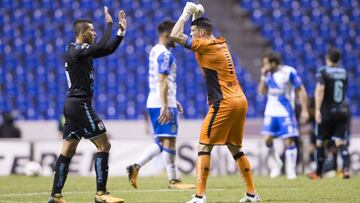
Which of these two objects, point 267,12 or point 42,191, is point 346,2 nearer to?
point 267,12

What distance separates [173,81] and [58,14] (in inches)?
499

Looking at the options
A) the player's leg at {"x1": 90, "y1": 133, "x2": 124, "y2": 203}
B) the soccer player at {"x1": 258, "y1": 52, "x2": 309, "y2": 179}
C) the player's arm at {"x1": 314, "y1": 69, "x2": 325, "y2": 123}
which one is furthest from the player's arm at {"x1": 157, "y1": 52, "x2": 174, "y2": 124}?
the player's arm at {"x1": 314, "y1": 69, "x2": 325, "y2": 123}

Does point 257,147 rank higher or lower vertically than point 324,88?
lower

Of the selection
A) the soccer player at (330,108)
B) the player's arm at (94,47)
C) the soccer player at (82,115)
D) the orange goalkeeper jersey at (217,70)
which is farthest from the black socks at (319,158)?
the player's arm at (94,47)

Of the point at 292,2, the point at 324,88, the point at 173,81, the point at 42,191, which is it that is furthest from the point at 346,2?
the point at 42,191

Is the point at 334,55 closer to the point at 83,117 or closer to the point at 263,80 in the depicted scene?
the point at 263,80

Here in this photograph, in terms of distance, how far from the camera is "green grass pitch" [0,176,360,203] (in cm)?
1046

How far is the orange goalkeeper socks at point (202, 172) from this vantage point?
9445mm

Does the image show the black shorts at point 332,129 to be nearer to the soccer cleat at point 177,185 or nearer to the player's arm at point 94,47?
the soccer cleat at point 177,185

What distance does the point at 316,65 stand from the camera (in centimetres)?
2431

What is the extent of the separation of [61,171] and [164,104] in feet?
9.67

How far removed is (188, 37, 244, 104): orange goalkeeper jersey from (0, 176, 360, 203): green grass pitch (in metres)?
1.35

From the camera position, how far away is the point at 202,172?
376 inches

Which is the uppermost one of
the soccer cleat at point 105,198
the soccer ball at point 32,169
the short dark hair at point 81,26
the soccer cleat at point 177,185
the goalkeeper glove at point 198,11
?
the goalkeeper glove at point 198,11
